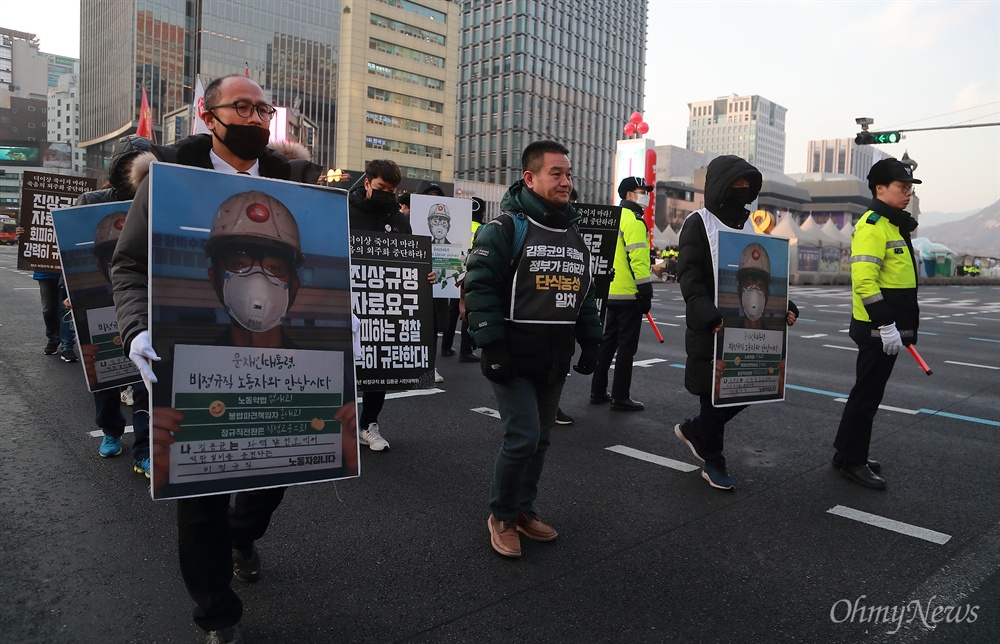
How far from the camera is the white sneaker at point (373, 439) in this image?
5.02m

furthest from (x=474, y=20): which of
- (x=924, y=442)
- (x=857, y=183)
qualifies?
(x=924, y=442)

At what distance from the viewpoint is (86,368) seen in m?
4.29

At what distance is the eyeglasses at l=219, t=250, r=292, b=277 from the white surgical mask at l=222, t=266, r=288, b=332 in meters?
0.02

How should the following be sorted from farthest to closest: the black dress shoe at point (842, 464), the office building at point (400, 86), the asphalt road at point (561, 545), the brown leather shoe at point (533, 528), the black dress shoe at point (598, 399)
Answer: the office building at point (400, 86), the black dress shoe at point (598, 399), the black dress shoe at point (842, 464), the brown leather shoe at point (533, 528), the asphalt road at point (561, 545)

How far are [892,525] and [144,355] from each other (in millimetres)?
3795

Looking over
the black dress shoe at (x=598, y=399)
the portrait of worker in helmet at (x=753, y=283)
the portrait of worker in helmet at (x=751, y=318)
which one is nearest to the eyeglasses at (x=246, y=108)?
the portrait of worker in helmet at (x=751, y=318)

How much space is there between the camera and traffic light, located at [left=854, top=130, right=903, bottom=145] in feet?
78.2

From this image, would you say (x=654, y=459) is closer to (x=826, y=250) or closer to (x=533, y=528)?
(x=533, y=528)

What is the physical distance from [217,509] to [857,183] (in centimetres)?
16600

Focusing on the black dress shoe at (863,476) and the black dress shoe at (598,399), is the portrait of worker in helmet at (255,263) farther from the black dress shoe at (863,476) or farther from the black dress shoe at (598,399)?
the black dress shoe at (598,399)

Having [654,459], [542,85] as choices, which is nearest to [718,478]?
[654,459]

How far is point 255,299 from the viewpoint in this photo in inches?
95.3

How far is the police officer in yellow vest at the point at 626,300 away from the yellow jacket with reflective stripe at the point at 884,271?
2.06 meters

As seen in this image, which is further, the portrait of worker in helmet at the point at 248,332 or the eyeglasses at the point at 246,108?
the eyeglasses at the point at 246,108
